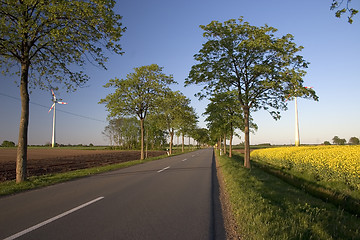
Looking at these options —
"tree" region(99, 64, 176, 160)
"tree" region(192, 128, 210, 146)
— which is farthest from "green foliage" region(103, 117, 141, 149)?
"tree" region(99, 64, 176, 160)

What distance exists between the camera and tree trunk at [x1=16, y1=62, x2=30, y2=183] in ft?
32.6

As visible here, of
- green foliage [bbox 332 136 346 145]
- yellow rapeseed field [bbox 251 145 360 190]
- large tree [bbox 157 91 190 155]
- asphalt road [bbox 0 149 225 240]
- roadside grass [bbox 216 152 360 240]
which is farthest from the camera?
green foliage [bbox 332 136 346 145]

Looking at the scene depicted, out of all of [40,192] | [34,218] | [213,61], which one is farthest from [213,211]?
[213,61]

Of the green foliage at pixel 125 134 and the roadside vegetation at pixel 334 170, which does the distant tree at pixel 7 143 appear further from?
the roadside vegetation at pixel 334 170

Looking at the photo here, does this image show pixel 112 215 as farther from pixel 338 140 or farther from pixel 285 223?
pixel 338 140

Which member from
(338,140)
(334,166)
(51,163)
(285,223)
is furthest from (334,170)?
(338,140)

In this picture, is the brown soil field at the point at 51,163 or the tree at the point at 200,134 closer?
the brown soil field at the point at 51,163

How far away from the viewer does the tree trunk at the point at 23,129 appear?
9938 mm

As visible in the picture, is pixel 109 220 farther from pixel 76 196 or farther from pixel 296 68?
pixel 296 68

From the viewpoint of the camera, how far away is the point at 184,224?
179 inches

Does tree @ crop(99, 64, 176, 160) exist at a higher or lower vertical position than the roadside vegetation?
higher

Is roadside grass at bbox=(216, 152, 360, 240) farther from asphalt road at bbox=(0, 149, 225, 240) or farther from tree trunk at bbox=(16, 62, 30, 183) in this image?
tree trunk at bbox=(16, 62, 30, 183)

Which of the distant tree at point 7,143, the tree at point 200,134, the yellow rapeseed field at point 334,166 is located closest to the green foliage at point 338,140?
the tree at point 200,134

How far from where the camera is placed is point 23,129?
9992 millimetres
